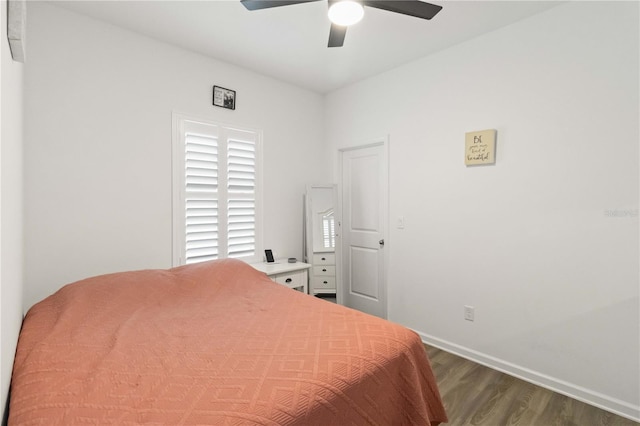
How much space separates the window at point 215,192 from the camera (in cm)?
281

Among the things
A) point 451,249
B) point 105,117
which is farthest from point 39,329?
point 451,249

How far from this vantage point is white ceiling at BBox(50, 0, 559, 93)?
224cm

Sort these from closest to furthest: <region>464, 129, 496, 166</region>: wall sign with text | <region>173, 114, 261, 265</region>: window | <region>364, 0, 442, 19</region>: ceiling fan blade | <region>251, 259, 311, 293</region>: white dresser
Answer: <region>364, 0, 442, 19</region>: ceiling fan blade < <region>464, 129, 496, 166</region>: wall sign with text < <region>173, 114, 261, 265</region>: window < <region>251, 259, 311, 293</region>: white dresser

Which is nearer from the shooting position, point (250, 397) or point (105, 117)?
point (250, 397)

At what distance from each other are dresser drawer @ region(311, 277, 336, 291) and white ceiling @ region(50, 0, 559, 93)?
2.28 metres

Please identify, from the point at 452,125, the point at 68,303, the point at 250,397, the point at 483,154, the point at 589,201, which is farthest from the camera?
the point at 452,125

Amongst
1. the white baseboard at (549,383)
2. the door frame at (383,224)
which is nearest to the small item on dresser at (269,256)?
the door frame at (383,224)

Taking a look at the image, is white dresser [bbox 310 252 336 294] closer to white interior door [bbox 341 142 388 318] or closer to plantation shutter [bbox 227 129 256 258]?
white interior door [bbox 341 142 388 318]

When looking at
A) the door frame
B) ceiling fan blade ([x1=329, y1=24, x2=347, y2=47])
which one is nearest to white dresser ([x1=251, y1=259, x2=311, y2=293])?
the door frame

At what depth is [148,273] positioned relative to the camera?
2.27 metres

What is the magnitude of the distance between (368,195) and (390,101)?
101 cm

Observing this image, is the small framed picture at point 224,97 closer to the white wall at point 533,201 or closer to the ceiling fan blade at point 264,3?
the ceiling fan blade at point 264,3

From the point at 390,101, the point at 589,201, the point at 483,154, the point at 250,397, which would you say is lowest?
the point at 250,397

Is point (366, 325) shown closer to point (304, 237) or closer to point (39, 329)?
point (39, 329)
